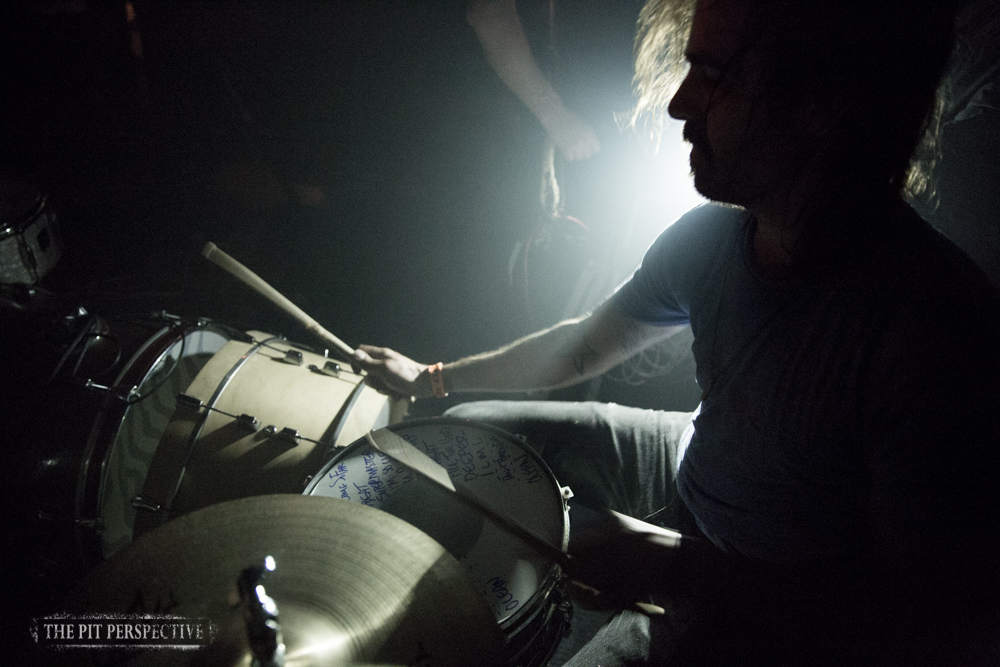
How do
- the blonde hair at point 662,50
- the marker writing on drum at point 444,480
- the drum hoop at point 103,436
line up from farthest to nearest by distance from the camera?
the drum hoop at point 103,436 → the blonde hair at point 662,50 → the marker writing on drum at point 444,480

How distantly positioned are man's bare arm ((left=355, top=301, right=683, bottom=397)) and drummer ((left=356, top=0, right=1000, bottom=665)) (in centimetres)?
22

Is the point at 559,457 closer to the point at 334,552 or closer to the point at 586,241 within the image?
the point at 334,552

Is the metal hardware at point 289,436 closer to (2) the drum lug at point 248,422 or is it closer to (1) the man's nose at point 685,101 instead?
(2) the drum lug at point 248,422

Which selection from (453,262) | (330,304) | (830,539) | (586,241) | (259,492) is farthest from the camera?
(453,262)

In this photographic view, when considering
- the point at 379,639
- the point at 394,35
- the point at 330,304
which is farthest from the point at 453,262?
the point at 379,639

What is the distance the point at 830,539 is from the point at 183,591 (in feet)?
3.62

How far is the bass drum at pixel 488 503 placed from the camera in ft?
3.20

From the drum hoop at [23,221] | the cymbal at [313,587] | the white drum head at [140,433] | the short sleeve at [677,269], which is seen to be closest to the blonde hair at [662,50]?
the short sleeve at [677,269]

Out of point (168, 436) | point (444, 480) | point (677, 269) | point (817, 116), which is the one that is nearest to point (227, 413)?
point (168, 436)

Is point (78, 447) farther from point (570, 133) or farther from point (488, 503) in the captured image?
point (570, 133)

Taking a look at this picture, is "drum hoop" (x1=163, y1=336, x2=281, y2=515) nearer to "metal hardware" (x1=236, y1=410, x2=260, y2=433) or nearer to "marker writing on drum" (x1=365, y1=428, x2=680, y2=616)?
"metal hardware" (x1=236, y1=410, x2=260, y2=433)

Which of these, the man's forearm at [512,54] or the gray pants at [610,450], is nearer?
the gray pants at [610,450]

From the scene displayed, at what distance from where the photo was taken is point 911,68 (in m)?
0.69

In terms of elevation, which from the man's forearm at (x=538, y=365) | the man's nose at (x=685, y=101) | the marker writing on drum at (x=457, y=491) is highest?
the man's nose at (x=685, y=101)
